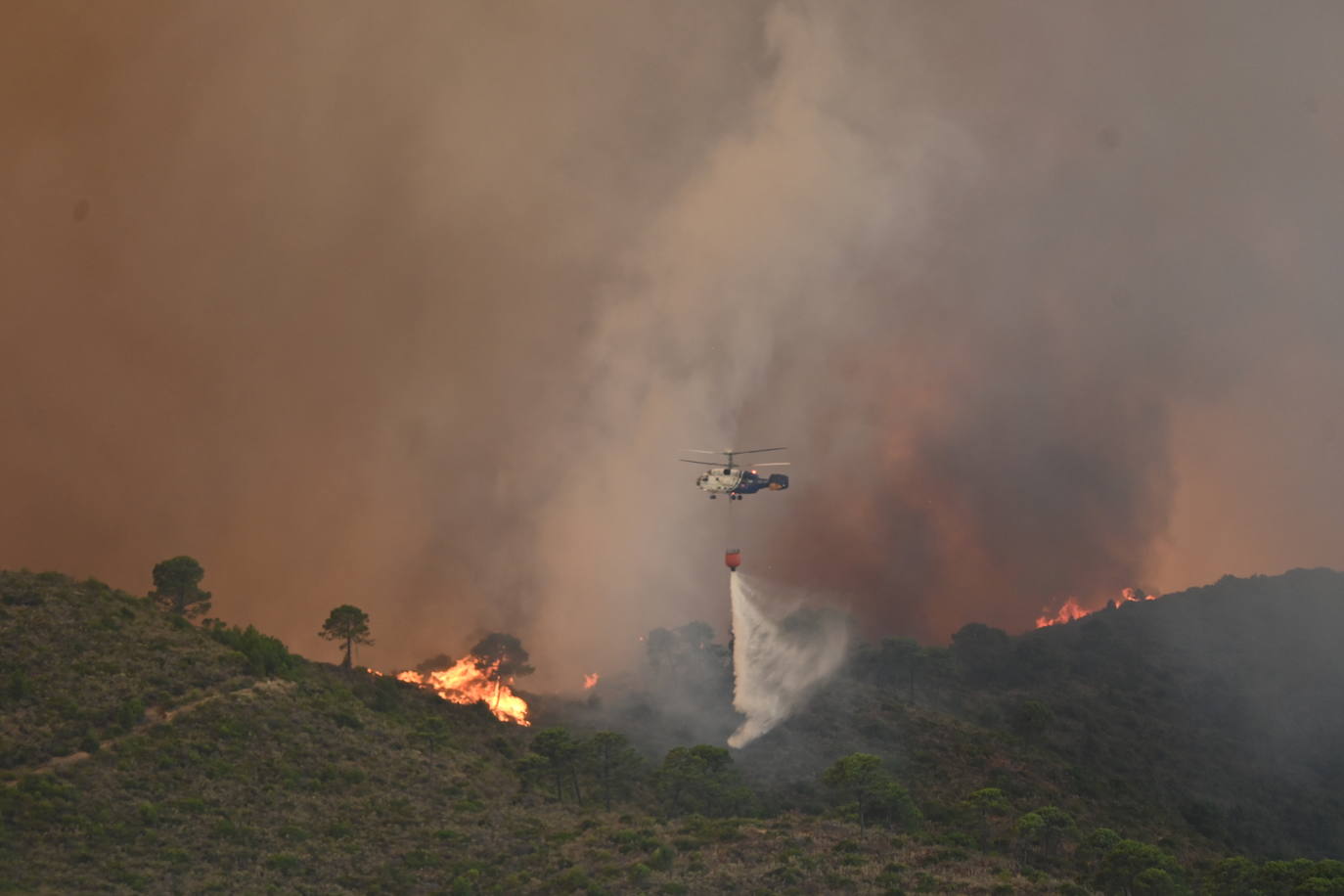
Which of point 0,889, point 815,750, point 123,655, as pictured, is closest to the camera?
point 0,889

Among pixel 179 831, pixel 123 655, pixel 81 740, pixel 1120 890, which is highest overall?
pixel 123 655

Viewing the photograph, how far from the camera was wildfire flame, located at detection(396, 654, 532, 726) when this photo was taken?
17675 centimetres

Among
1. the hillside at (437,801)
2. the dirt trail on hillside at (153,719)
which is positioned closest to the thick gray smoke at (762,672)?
the hillside at (437,801)

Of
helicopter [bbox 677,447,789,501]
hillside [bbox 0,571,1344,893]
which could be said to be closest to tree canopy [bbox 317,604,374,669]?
hillside [bbox 0,571,1344,893]

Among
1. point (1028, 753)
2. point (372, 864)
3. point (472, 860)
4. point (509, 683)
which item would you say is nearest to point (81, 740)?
point (372, 864)

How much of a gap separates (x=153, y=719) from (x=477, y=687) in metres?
83.8

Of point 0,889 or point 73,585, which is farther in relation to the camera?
point 73,585

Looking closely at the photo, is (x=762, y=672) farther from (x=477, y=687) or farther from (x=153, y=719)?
(x=153, y=719)

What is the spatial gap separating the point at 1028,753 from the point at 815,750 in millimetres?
37100

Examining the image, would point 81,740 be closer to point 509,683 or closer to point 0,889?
point 0,889

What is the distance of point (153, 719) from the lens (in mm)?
99500

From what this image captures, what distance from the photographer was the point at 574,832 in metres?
101

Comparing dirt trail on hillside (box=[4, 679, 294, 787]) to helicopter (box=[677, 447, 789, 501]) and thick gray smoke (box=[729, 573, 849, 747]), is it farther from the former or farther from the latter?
thick gray smoke (box=[729, 573, 849, 747])

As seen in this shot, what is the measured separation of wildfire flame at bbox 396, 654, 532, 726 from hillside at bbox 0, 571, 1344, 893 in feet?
57.9
